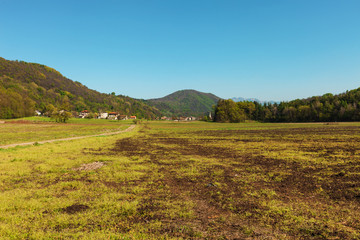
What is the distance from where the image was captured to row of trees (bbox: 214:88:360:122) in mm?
124500

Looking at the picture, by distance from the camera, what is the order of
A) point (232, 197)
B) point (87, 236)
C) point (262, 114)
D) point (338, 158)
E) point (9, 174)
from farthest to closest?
point (262, 114)
point (338, 158)
point (9, 174)
point (232, 197)
point (87, 236)

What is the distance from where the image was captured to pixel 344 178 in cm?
1102

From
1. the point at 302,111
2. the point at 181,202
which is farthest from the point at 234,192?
the point at 302,111

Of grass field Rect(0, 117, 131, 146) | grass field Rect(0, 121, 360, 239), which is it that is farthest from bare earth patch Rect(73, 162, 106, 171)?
grass field Rect(0, 117, 131, 146)

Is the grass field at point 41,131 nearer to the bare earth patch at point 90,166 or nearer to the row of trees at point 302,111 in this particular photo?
the bare earth patch at point 90,166

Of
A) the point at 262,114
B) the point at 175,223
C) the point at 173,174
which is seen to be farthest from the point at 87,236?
the point at 262,114

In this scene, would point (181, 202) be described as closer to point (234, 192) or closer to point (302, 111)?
point (234, 192)

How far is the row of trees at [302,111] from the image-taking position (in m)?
124

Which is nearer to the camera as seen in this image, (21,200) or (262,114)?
(21,200)

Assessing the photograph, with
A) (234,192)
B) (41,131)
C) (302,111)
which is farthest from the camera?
(302,111)

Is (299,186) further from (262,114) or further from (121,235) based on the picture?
(262,114)

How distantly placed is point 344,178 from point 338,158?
6.75 meters

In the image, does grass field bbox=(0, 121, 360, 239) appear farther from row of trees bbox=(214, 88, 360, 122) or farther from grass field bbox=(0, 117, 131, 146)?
row of trees bbox=(214, 88, 360, 122)

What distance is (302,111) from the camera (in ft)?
455
